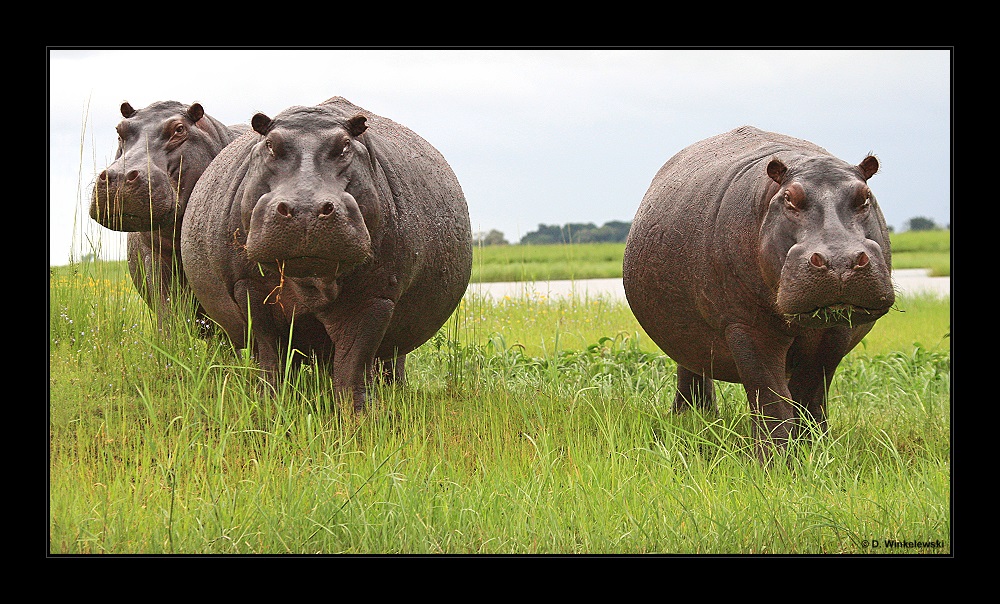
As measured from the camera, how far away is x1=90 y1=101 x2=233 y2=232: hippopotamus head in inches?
267

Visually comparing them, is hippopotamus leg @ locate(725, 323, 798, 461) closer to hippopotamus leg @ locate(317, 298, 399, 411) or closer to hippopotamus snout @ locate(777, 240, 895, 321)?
hippopotamus snout @ locate(777, 240, 895, 321)

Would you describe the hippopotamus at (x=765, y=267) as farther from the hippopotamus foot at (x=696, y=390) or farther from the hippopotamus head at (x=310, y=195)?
the hippopotamus head at (x=310, y=195)

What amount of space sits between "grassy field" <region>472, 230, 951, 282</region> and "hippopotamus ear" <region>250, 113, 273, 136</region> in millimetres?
8721

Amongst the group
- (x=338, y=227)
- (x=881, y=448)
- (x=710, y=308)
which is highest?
(x=338, y=227)

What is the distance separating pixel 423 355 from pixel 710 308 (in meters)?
3.21

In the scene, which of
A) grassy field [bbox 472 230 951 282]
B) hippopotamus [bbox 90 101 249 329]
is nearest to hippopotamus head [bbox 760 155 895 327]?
hippopotamus [bbox 90 101 249 329]

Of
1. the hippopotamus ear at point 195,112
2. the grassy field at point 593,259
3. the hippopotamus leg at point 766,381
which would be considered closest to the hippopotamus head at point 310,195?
the hippopotamus ear at point 195,112

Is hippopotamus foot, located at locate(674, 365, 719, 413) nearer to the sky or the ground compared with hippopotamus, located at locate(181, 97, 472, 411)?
nearer to the ground

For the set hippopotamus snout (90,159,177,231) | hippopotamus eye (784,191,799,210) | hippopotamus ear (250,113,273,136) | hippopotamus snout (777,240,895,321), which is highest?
hippopotamus ear (250,113,273,136)

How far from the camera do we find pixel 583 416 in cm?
636

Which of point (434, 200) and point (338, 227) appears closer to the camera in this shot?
point (338, 227)
